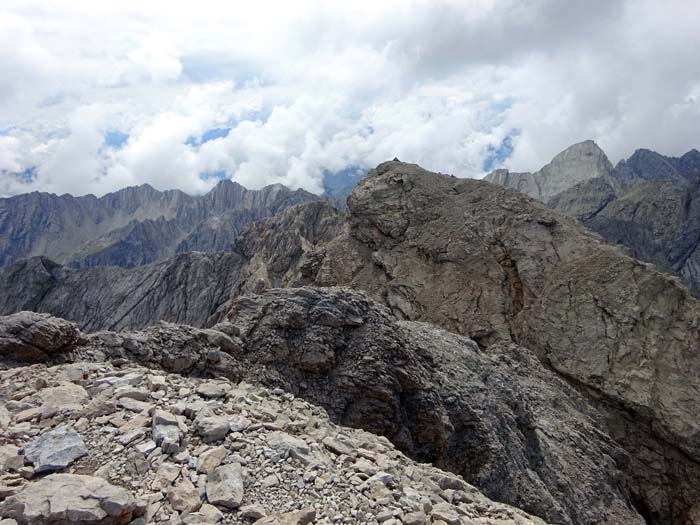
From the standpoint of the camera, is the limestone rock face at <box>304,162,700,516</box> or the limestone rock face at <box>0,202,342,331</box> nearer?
the limestone rock face at <box>304,162,700,516</box>

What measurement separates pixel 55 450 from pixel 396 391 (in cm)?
1057

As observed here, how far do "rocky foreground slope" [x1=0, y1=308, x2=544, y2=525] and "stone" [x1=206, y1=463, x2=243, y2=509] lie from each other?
0.05 feet

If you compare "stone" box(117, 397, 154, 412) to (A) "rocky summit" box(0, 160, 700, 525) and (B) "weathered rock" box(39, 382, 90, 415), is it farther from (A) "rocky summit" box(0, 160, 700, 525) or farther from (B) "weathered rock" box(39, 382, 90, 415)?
(B) "weathered rock" box(39, 382, 90, 415)

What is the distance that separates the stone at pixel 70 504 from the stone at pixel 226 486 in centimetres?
101

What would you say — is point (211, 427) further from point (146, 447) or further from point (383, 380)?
point (383, 380)

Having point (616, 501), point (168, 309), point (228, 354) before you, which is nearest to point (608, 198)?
point (168, 309)

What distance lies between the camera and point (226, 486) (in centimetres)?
768

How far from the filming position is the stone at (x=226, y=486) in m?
7.45

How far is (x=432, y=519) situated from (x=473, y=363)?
42.3 ft

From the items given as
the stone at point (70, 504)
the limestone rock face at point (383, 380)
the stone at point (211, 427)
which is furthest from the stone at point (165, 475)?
the limestone rock face at point (383, 380)

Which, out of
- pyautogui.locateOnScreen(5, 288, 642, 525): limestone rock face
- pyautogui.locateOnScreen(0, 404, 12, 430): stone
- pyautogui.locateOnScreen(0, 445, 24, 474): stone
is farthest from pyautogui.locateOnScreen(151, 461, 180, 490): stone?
pyautogui.locateOnScreen(5, 288, 642, 525): limestone rock face

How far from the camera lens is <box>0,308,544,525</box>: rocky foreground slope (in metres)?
7.13

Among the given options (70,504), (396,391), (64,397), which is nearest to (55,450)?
(70,504)

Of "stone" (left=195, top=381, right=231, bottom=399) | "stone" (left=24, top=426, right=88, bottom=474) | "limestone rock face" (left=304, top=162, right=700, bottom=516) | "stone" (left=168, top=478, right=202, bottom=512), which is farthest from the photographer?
"limestone rock face" (left=304, top=162, right=700, bottom=516)
